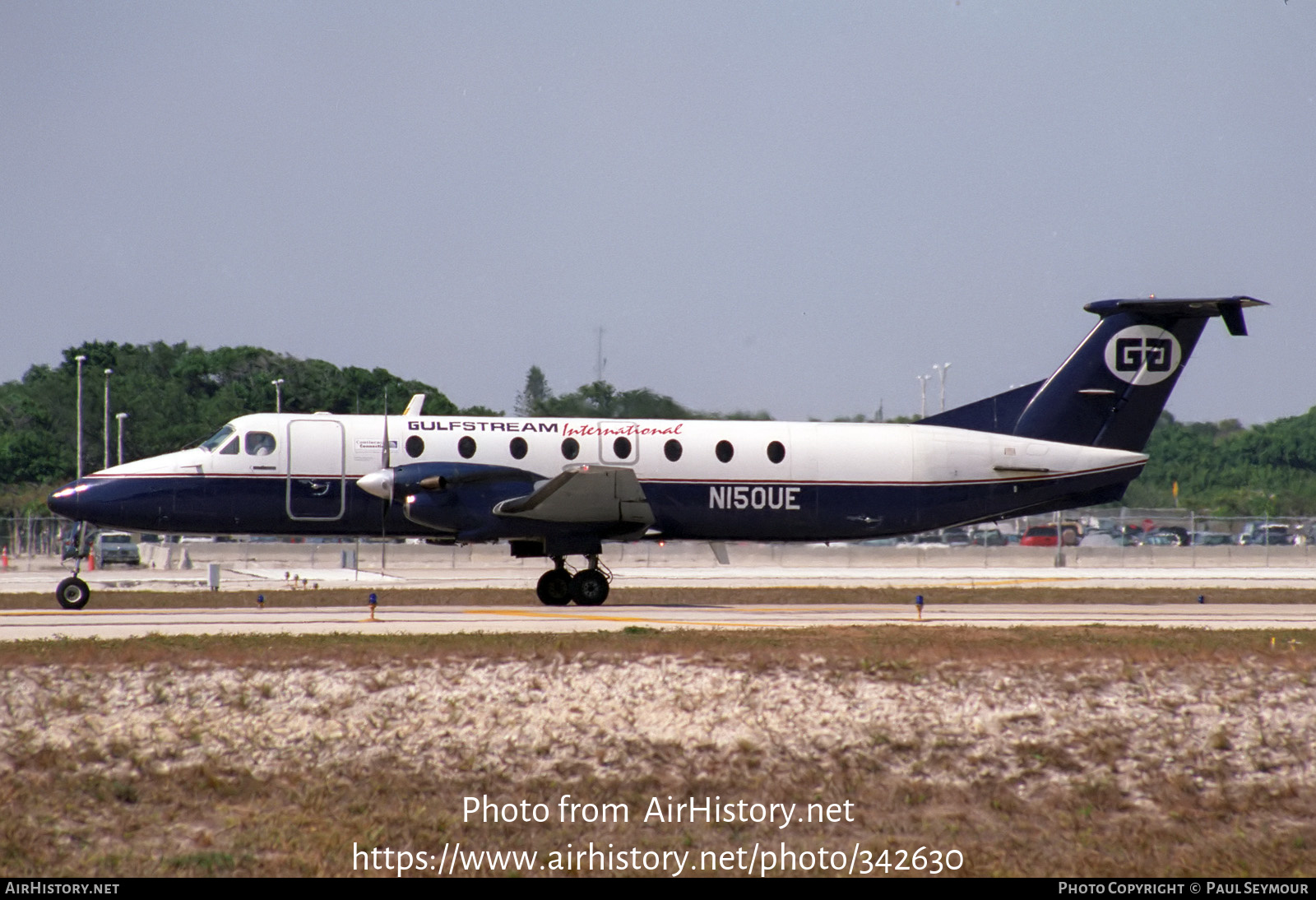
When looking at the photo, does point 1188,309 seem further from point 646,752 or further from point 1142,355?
point 646,752

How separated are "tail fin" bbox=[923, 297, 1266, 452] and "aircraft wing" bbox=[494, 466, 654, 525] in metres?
7.39

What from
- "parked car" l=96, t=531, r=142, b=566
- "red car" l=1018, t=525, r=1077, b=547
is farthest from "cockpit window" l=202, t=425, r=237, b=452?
"red car" l=1018, t=525, r=1077, b=547

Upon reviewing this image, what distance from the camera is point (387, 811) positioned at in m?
14.4

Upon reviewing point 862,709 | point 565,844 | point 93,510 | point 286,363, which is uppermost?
point 286,363

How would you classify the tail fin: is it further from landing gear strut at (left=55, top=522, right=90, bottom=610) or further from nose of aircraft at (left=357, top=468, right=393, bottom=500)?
landing gear strut at (left=55, top=522, right=90, bottom=610)

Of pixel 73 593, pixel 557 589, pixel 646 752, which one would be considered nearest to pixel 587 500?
pixel 557 589

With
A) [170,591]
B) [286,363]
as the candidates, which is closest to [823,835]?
[170,591]

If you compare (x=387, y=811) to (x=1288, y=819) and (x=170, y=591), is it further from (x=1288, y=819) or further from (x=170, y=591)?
(x=170, y=591)

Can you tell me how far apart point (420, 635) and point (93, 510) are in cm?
1009

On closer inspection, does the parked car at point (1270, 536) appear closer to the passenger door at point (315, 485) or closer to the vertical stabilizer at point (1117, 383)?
the vertical stabilizer at point (1117, 383)

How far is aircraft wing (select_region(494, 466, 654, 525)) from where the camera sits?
25.1 metres

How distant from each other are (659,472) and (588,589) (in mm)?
2861

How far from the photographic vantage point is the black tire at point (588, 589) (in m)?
27.0

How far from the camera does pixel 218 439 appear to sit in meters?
26.7
